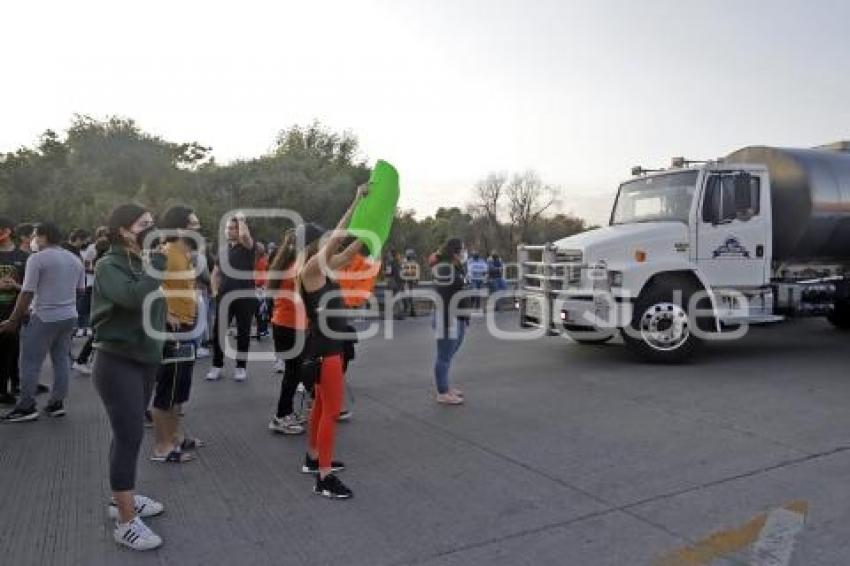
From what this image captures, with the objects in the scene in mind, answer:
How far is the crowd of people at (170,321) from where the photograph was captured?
3771mm

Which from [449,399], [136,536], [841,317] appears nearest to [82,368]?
[449,399]

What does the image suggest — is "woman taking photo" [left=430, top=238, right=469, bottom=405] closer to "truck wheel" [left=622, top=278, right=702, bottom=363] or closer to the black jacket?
the black jacket

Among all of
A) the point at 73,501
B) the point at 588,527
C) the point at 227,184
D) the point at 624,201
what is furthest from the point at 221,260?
the point at 227,184

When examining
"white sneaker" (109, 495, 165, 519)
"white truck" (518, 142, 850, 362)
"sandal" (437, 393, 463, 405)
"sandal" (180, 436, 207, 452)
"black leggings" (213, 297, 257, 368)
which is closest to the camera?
"white sneaker" (109, 495, 165, 519)

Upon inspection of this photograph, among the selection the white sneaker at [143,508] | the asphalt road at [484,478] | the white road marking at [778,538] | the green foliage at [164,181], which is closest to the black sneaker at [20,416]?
the asphalt road at [484,478]

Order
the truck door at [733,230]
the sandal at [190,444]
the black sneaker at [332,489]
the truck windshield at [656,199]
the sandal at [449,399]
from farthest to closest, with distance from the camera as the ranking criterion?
the truck windshield at [656,199] < the truck door at [733,230] < the sandal at [449,399] < the sandal at [190,444] < the black sneaker at [332,489]

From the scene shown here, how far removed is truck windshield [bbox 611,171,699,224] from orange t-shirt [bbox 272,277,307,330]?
5.94 m

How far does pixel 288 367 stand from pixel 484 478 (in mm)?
2056

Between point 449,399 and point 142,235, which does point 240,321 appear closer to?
point 449,399

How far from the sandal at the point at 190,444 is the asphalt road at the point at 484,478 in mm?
139

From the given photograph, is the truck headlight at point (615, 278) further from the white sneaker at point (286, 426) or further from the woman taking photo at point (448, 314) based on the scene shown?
the white sneaker at point (286, 426)

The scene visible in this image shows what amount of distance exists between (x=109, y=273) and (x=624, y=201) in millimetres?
8561

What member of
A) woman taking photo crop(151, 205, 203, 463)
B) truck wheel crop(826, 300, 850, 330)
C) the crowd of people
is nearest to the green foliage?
truck wheel crop(826, 300, 850, 330)

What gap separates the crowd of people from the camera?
3771 millimetres
